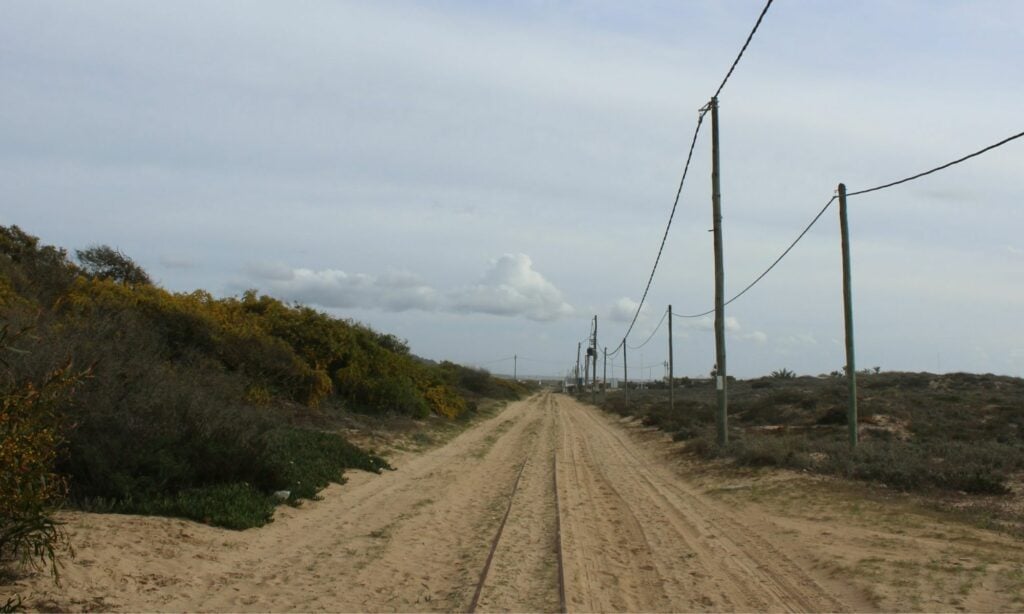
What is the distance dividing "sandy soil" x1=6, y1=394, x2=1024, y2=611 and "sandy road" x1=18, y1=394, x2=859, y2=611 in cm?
3

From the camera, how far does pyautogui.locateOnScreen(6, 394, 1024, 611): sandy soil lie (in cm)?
743

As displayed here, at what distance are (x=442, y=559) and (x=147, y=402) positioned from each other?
5102mm

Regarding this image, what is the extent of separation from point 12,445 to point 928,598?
314 inches

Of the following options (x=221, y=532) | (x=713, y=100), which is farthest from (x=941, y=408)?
(x=221, y=532)

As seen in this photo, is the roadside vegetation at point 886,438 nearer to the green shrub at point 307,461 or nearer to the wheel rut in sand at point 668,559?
the wheel rut in sand at point 668,559

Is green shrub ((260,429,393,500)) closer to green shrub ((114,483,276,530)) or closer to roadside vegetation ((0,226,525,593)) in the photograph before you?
roadside vegetation ((0,226,525,593))

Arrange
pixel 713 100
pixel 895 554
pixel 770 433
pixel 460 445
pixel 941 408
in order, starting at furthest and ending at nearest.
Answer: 1. pixel 941 408
2. pixel 770 433
3. pixel 460 445
4. pixel 713 100
5. pixel 895 554

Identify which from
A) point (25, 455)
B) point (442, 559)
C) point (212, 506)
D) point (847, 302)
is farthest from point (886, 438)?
point (25, 455)

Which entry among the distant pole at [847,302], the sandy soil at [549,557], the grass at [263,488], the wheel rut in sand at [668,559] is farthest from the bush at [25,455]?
the distant pole at [847,302]

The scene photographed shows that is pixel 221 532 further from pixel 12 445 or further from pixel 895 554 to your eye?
pixel 895 554

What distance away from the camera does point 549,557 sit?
30.6 ft

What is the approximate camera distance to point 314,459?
16.2 m

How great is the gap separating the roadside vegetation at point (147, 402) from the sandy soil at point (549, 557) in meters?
0.70

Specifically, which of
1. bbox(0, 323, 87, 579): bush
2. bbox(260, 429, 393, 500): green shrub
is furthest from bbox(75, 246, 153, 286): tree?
bbox(0, 323, 87, 579): bush
